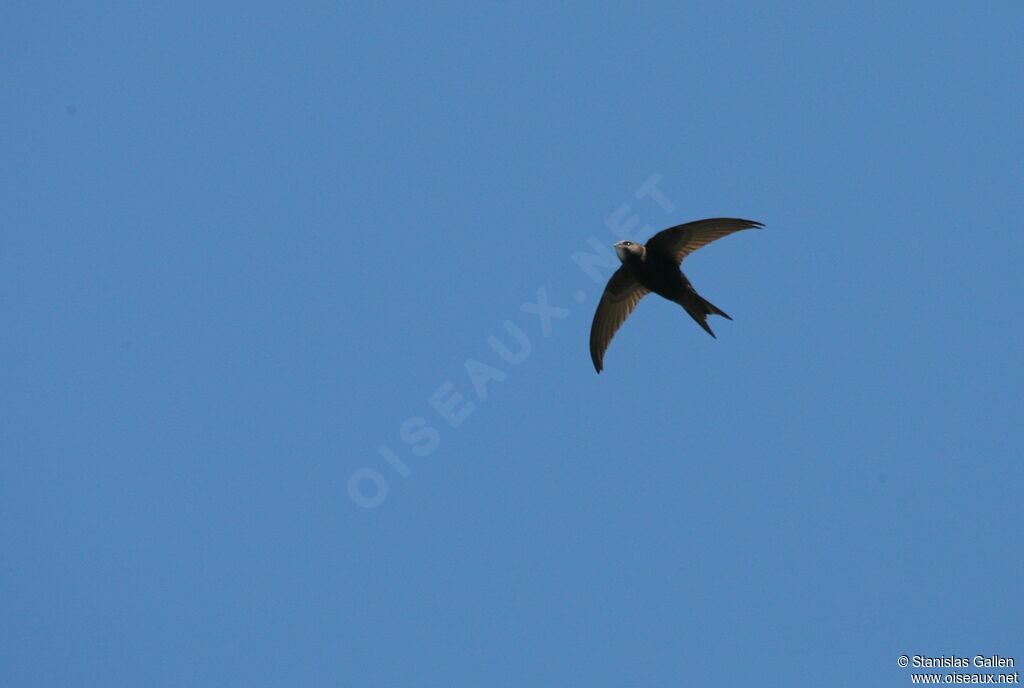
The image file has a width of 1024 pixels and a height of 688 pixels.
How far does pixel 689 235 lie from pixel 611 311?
6.43 ft

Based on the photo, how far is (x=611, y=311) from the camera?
14656mm

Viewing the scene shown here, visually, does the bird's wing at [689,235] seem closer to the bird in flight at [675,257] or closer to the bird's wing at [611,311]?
the bird in flight at [675,257]

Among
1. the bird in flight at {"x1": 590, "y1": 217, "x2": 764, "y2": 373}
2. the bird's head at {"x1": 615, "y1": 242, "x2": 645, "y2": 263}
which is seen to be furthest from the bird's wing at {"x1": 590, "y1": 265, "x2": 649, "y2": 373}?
the bird's head at {"x1": 615, "y1": 242, "x2": 645, "y2": 263}

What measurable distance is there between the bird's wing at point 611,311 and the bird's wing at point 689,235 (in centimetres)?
124

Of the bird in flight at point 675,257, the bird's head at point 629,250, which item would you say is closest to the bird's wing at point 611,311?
the bird in flight at point 675,257

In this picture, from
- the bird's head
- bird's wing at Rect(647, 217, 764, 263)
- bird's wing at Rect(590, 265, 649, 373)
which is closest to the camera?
bird's wing at Rect(647, 217, 764, 263)

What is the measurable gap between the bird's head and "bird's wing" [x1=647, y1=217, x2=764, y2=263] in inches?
4.4

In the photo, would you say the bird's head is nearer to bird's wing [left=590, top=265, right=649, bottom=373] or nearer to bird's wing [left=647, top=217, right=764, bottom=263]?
bird's wing [left=647, top=217, right=764, bottom=263]

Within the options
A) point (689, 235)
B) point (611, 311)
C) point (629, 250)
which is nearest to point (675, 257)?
point (689, 235)

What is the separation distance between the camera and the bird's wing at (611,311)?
14.5 m

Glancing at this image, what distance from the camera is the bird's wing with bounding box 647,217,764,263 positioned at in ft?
42.2

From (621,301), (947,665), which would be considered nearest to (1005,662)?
(947,665)

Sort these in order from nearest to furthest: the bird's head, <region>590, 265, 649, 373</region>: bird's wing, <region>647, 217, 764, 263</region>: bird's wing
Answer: <region>647, 217, 764, 263</region>: bird's wing
the bird's head
<region>590, 265, 649, 373</region>: bird's wing

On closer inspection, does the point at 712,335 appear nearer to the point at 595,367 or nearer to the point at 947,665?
the point at 595,367
